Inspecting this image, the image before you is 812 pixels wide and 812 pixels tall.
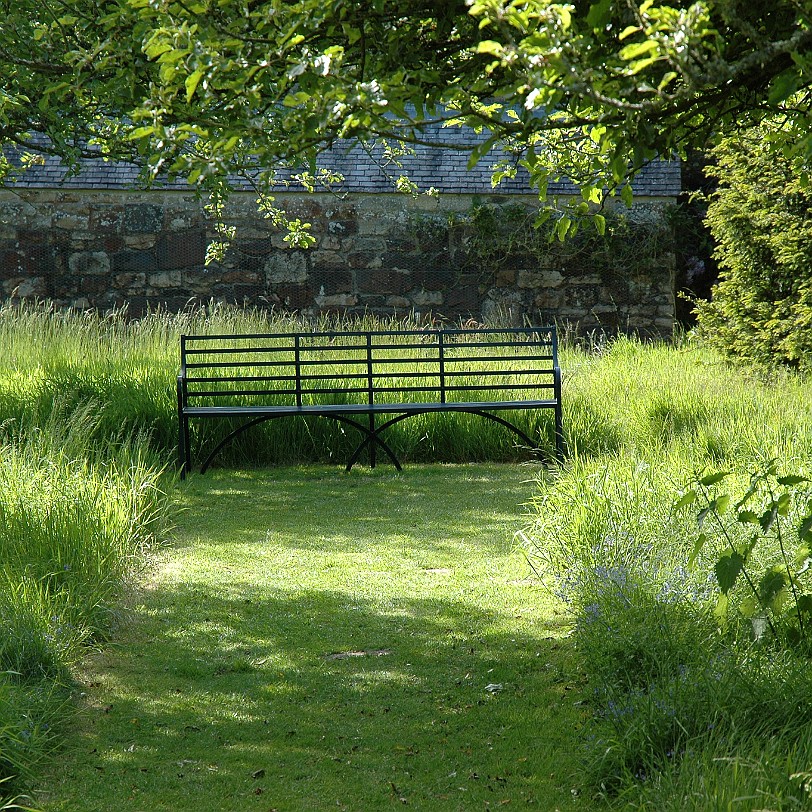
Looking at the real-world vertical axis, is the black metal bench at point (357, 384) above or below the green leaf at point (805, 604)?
above

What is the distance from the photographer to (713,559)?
4.34 m

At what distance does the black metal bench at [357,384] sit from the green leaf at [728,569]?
518 centimetres

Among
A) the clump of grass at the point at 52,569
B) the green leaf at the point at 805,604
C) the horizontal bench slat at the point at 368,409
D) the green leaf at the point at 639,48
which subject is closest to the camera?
the green leaf at the point at 639,48

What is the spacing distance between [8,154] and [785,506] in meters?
13.8

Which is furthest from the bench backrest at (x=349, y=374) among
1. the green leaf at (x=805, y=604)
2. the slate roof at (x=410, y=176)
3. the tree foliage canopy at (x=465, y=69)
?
the green leaf at (x=805, y=604)

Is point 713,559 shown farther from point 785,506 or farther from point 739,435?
point 739,435

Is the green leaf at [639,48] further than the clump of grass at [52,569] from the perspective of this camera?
No

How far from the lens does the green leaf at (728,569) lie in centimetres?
301

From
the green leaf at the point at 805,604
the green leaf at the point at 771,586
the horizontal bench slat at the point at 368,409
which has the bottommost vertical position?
the green leaf at the point at 805,604

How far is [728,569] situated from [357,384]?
6839 millimetres

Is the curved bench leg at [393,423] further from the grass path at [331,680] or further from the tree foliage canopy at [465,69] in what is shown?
the tree foliage canopy at [465,69]

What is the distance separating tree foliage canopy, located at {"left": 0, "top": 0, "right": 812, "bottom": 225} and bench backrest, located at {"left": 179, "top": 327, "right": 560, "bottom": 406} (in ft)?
15.7

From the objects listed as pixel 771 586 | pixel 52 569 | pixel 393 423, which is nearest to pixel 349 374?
pixel 393 423

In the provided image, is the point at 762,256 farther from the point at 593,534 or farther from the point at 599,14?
the point at 599,14
